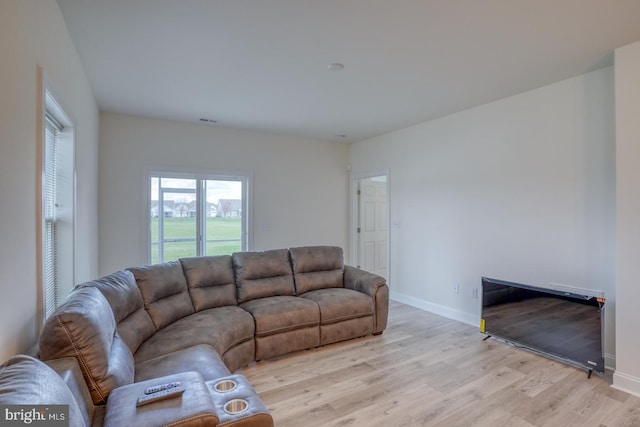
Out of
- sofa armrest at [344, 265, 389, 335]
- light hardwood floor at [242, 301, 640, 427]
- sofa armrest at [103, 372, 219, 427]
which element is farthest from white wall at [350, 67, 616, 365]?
sofa armrest at [103, 372, 219, 427]

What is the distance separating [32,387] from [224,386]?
0.81 m

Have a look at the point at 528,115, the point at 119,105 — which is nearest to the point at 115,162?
the point at 119,105

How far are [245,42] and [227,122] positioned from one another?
2.35m

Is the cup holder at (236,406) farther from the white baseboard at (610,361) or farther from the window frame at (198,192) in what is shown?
the window frame at (198,192)

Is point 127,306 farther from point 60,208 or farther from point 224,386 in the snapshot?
point 224,386

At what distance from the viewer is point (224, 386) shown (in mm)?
1603

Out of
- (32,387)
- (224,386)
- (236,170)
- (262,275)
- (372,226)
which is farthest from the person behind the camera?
(372,226)

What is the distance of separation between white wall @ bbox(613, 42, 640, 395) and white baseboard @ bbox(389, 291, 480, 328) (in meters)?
1.49

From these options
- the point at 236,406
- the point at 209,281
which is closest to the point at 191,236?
the point at 209,281

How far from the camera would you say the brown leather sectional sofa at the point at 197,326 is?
4.50ft

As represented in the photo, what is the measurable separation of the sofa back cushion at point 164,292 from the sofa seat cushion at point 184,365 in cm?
64

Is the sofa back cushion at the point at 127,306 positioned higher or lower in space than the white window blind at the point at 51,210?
lower

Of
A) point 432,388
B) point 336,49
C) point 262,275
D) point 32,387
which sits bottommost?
point 432,388

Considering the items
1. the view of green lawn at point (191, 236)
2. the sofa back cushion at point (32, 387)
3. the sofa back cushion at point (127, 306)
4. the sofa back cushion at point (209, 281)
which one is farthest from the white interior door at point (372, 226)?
the sofa back cushion at point (32, 387)
